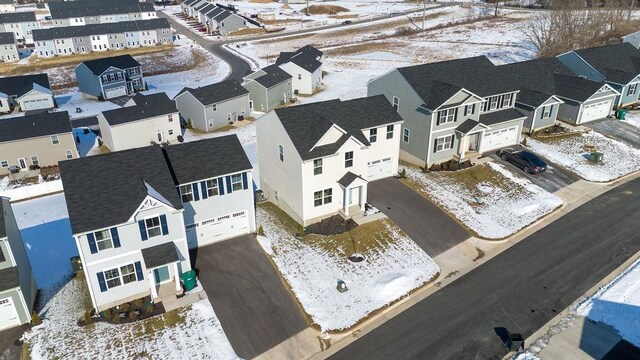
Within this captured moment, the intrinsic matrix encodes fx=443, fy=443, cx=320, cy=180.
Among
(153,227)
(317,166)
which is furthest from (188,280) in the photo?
(317,166)

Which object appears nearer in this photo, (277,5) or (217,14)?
(217,14)

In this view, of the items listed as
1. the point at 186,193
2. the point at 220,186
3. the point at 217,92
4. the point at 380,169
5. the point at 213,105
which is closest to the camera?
the point at 186,193

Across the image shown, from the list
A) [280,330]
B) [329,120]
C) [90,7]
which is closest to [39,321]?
[280,330]

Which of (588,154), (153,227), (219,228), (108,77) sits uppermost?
(153,227)

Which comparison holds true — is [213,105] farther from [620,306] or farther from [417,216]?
[620,306]

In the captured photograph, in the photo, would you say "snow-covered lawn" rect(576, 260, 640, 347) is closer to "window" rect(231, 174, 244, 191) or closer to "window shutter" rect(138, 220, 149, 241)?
"window" rect(231, 174, 244, 191)

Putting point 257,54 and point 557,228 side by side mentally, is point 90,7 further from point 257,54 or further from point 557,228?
point 557,228

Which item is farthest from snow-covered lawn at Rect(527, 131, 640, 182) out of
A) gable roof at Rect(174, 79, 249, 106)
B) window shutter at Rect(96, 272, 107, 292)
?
window shutter at Rect(96, 272, 107, 292)
